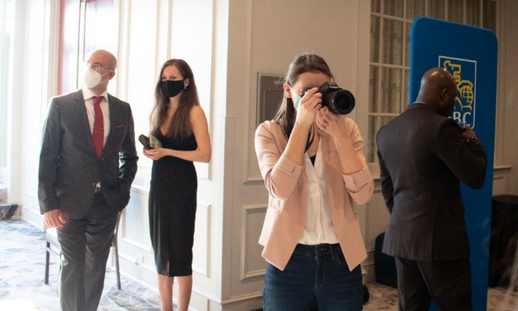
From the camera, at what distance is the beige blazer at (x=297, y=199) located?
1.41 m

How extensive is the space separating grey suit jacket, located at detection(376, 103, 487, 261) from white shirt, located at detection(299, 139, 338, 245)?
681 millimetres

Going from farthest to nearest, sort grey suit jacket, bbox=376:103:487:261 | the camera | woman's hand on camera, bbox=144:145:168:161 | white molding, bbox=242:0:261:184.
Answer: white molding, bbox=242:0:261:184 < woman's hand on camera, bbox=144:145:168:161 < grey suit jacket, bbox=376:103:487:261 < the camera

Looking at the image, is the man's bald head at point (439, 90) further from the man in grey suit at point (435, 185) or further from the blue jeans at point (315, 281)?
the blue jeans at point (315, 281)

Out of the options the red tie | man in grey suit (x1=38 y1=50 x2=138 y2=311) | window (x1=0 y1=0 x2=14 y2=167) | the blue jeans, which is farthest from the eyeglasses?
Result: window (x1=0 y1=0 x2=14 y2=167)

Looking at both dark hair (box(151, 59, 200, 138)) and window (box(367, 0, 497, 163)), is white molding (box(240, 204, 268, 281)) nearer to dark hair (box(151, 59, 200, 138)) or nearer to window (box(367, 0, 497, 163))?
dark hair (box(151, 59, 200, 138))

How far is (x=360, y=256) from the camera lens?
Result: 56.9 inches

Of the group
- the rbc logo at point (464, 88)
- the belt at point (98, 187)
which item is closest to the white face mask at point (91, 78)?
the belt at point (98, 187)

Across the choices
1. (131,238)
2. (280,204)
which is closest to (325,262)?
(280,204)

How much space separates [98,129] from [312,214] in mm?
1396

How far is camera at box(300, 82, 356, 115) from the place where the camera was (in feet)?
4.49

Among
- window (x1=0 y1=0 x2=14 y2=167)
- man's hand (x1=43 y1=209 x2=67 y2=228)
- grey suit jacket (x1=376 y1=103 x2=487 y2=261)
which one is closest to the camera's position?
grey suit jacket (x1=376 y1=103 x2=487 y2=261)

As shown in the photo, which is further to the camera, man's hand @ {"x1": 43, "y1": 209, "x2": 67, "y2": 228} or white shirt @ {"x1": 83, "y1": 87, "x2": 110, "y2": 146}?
white shirt @ {"x1": 83, "y1": 87, "x2": 110, "y2": 146}

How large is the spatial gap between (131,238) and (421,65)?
254cm

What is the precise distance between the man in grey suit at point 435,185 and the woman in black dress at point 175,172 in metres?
1.02
